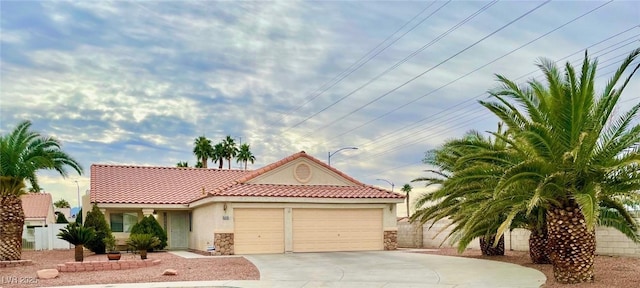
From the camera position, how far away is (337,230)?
27031mm

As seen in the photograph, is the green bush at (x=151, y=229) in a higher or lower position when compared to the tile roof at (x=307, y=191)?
lower

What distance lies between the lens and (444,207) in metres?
21.2

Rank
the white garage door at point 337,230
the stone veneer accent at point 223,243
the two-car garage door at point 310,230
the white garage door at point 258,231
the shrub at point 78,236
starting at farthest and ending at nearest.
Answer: the white garage door at point 337,230 < the two-car garage door at point 310,230 < the white garage door at point 258,231 < the stone veneer accent at point 223,243 < the shrub at point 78,236

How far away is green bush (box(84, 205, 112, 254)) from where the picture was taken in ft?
88.8

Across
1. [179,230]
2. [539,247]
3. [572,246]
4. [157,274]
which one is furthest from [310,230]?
[572,246]

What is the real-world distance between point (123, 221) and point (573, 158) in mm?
24664

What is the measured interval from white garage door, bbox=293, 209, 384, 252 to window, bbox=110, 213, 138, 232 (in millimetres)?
10201

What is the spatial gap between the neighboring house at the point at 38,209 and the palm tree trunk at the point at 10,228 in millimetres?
29889

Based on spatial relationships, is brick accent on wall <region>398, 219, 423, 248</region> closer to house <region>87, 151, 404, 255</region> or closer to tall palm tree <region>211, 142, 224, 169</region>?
house <region>87, 151, 404, 255</region>

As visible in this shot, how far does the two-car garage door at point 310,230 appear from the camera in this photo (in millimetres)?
25375

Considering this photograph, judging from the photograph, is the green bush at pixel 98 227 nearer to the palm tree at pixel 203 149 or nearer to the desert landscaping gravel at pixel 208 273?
the desert landscaping gravel at pixel 208 273

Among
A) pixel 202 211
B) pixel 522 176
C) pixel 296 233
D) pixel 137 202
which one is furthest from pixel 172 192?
pixel 522 176

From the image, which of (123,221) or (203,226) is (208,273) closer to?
(203,226)

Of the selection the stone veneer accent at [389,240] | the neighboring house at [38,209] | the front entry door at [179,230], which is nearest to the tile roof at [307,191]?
the stone veneer accent at [389,240]
